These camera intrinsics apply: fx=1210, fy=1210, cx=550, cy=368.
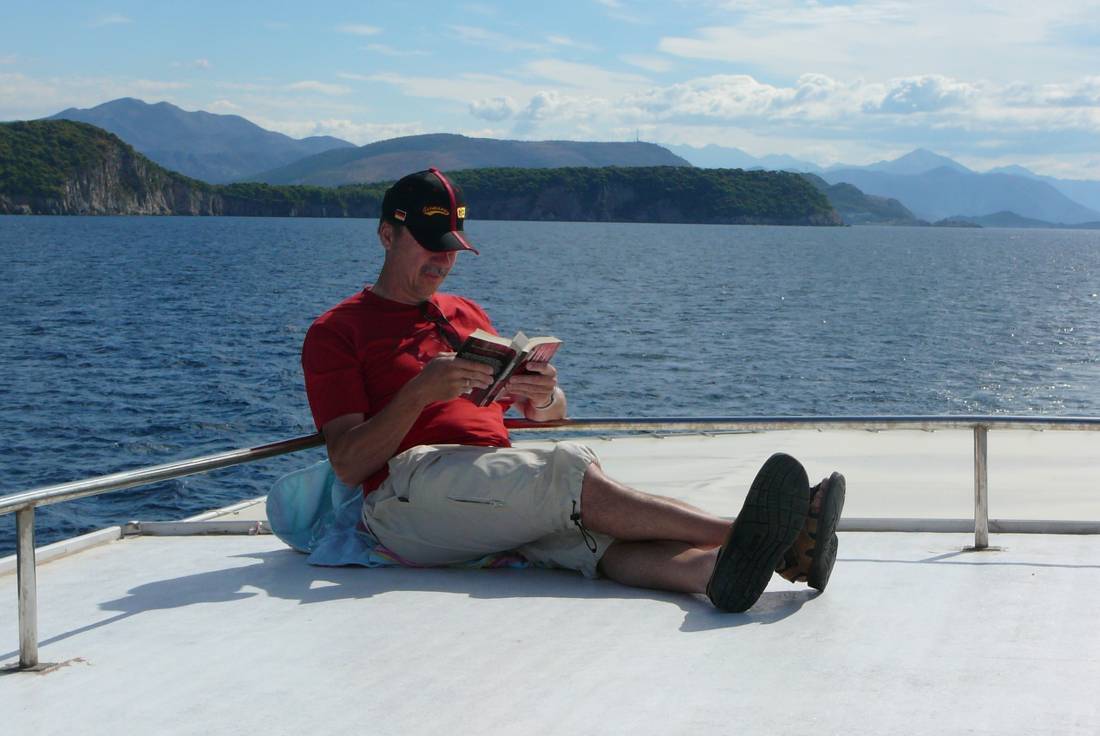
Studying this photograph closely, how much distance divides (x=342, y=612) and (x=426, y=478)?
1.75 ft

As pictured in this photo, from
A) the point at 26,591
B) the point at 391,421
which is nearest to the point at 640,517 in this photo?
the point at 391,421

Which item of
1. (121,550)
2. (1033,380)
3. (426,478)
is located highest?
(426,478)

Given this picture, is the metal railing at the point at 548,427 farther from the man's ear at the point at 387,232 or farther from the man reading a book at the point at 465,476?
the man's ear at the point at 387,232

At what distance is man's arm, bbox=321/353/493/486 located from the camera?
3.84 meters

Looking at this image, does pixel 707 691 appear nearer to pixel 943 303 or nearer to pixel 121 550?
pixel 121 550

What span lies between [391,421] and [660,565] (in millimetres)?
999

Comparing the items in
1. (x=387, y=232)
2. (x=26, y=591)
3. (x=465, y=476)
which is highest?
(x=387, y=232)

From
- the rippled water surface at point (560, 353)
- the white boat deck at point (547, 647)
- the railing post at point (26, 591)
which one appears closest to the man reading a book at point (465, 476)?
the white boat deck at point (547, 647)

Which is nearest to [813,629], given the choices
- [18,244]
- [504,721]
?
[504,721]

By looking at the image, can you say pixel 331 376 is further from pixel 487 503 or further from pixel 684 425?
pixel 684 425

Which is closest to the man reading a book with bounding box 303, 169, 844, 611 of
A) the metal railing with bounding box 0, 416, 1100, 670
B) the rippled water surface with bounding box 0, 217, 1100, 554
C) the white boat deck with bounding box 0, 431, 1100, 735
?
the white boat deck with bounding box 0, 431, 1100, 735

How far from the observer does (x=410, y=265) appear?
4367 mm

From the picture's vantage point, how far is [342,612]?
12.2 feet

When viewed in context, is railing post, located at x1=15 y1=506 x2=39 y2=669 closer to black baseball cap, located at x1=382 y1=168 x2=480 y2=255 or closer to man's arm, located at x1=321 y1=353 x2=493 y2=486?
man's arm, located at x1=321 y1=353 x2=493 y2=486
